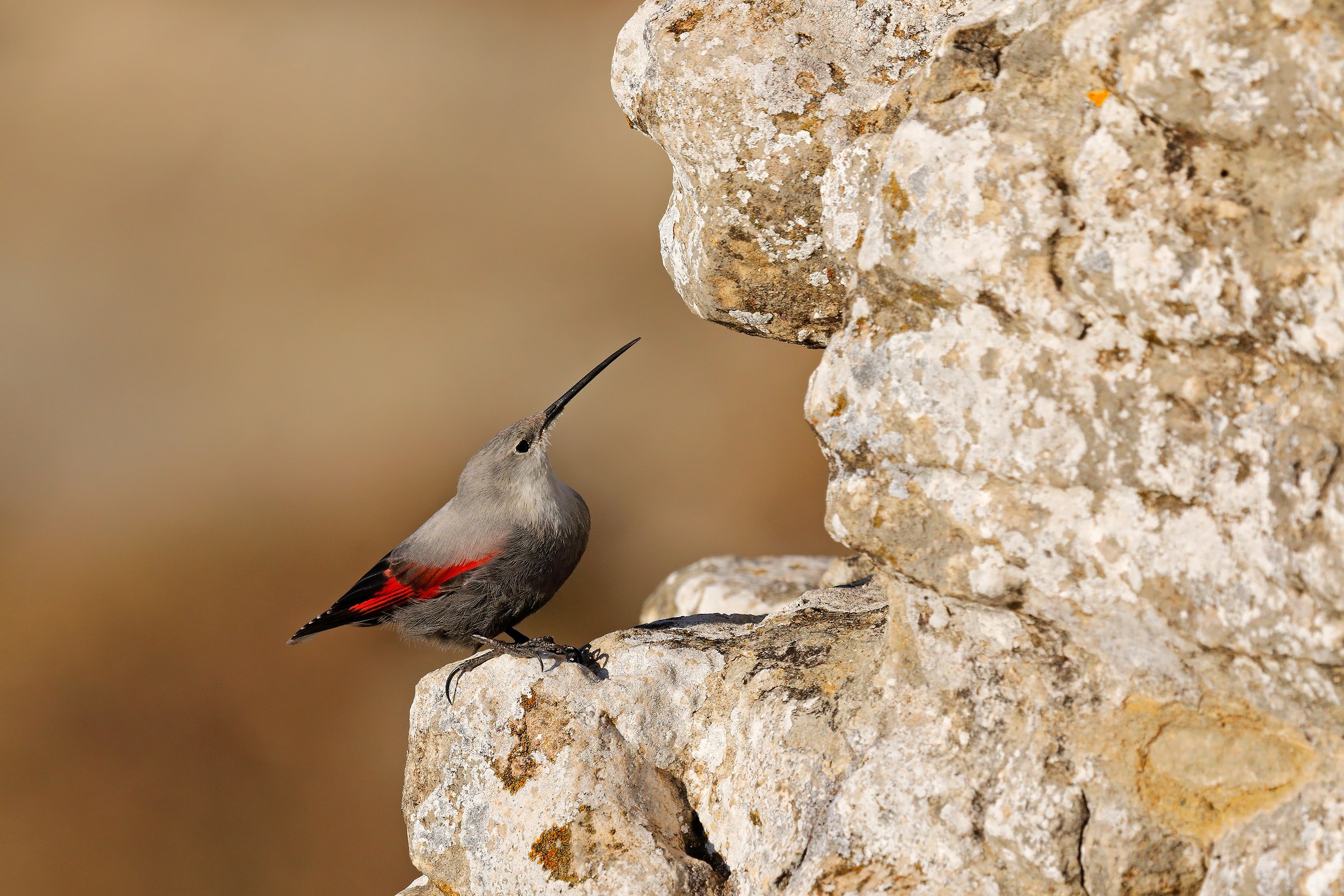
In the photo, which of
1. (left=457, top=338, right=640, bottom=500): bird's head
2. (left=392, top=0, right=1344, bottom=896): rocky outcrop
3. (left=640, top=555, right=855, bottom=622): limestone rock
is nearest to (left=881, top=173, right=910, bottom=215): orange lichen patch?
(left=392, top=0, right=1344, bottom=896): rocky outcrop

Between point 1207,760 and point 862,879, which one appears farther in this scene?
point 862,879

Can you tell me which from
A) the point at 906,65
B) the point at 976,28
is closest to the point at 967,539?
the point at 976,28

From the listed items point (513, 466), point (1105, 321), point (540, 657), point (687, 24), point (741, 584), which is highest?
point (687, 24)

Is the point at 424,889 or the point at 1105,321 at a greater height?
the point at 1105,321

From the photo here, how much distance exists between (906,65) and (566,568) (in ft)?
10.2

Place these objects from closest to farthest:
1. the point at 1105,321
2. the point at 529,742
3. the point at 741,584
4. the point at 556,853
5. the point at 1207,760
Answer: the point at 1105,321, the point at 1207,760, the point at 556,853, the point at 529,742, the point at 741,584

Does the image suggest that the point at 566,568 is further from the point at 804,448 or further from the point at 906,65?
the point at 804,448

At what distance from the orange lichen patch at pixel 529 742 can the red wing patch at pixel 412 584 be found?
156cm

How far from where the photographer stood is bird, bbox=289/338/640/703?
5.48 meters

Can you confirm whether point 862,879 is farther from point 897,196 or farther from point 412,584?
point 412,584

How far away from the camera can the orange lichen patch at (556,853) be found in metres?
3.60

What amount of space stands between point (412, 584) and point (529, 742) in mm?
1913

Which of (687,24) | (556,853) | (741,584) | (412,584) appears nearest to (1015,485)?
(556,853)

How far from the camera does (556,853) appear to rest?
3.66 meters
